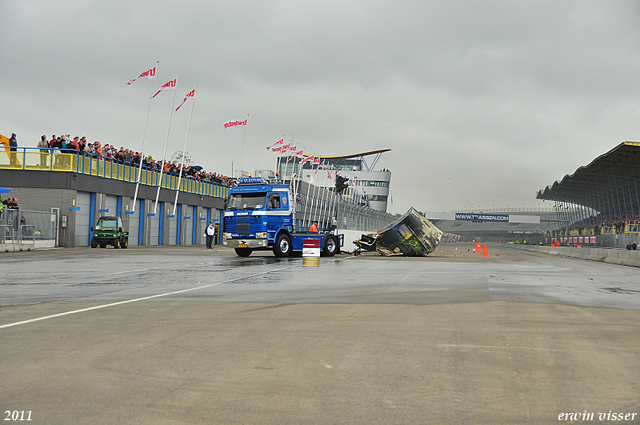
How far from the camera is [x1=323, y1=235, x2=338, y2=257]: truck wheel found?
31.9 meters

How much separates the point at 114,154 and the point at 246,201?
18898 millimetres

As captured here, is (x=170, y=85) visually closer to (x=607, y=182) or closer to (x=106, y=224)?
(x=106, y=224)

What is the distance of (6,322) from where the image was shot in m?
7.97

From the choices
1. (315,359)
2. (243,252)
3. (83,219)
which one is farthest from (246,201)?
(315,359)

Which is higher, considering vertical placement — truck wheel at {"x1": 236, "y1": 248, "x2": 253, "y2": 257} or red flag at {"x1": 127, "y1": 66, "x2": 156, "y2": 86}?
red flag at {"x1": 127, "y1": 66, "x2": 156, "y2": 86}

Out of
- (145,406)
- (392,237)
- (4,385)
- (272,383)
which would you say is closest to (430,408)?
(272,383)

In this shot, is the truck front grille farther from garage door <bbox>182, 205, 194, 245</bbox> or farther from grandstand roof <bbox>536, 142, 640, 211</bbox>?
grandstand roof <bbox>536, 142, 640, 211</bbox>

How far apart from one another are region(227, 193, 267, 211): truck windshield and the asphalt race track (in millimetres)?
16813

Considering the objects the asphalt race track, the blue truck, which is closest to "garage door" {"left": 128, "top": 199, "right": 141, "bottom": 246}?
the blue truck

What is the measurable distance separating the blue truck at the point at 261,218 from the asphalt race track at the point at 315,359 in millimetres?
16444

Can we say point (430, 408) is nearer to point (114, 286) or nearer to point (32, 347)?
point (32, 347)

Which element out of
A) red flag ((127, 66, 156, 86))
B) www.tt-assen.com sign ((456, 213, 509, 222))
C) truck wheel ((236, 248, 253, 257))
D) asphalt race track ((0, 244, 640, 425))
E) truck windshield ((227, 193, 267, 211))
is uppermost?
red flag ((127, 66, 156, 86))

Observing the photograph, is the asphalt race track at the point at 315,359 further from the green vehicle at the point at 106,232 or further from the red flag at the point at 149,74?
the red flag at the point at 149,74

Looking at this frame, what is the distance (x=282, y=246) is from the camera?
2848cm
